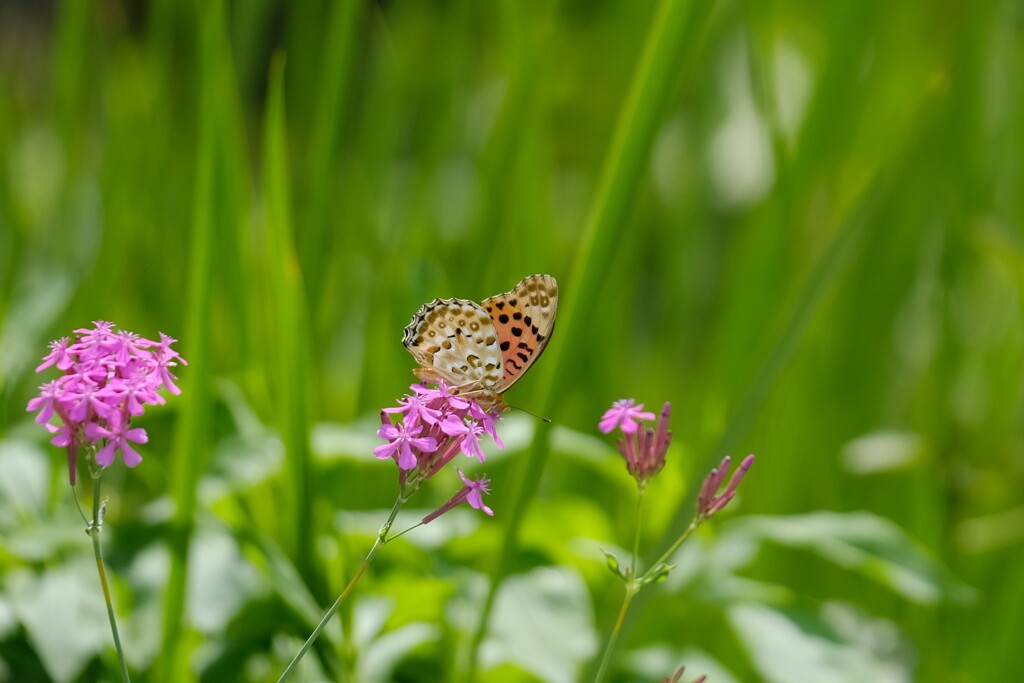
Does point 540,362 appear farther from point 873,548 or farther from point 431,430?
point 431,430

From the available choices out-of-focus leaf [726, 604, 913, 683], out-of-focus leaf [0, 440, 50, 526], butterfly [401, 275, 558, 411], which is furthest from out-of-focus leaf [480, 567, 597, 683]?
out-of-focus leaf [0, 440, 50, 526]

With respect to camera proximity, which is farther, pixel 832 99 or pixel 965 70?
pixel 965 70

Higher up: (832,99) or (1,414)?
(832,99)

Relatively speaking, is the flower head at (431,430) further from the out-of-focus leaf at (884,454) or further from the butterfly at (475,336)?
the out-of-focus leaf at (884,454)

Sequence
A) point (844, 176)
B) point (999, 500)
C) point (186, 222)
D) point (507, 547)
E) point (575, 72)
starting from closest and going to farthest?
point (507, 547) < point (186, 222) < point (999, 500) < point (844, 176) < point (575, 72)

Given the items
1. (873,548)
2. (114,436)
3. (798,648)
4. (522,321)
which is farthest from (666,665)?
(114,436)

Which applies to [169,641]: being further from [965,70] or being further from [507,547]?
[965,70]

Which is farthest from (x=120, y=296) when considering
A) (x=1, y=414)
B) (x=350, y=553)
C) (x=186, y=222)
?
(x=350, y=553)

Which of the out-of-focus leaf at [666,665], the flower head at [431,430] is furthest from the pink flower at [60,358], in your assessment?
the out-of-focus leaf at [666,665]
